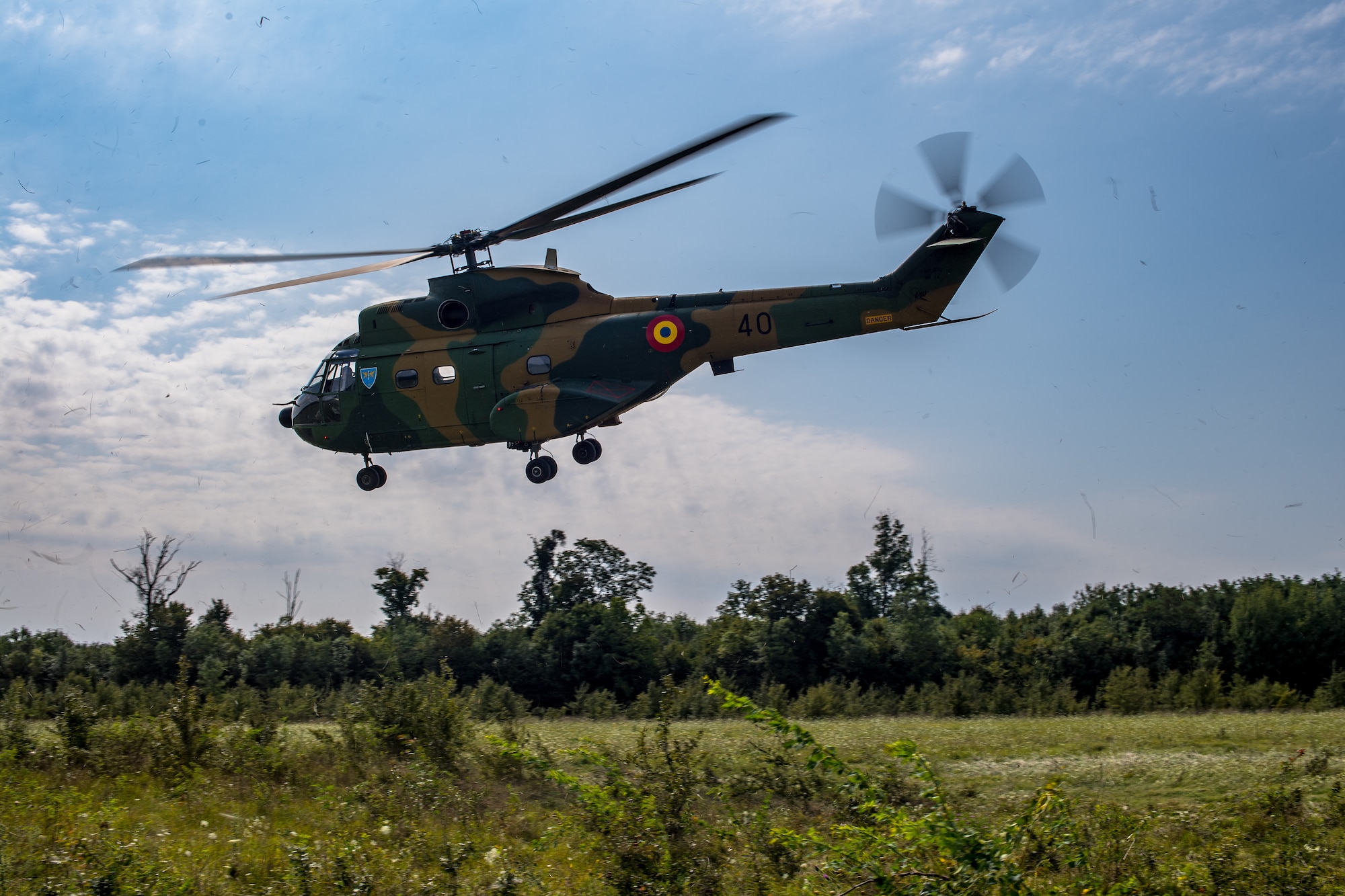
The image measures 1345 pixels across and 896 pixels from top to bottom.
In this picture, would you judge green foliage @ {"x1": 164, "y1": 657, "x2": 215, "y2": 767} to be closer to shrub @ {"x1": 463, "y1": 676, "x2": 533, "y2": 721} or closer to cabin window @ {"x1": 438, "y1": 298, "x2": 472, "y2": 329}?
shrub @ {"x1": 463, "y1": 676, "x2": 533, "y2": 721}

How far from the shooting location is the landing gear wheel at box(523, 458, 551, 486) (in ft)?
65.9

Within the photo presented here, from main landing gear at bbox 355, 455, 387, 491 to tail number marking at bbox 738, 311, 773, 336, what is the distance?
312 inches

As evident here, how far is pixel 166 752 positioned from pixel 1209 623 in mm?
37639

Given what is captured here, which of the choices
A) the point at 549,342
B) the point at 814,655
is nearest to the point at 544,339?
the point at 549,342

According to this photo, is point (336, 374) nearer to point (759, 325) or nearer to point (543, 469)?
point (543, 469)

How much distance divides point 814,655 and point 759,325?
2670 cm

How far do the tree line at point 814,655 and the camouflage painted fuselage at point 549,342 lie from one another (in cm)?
1181

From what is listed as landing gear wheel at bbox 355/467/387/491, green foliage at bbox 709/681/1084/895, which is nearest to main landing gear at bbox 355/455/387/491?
landing gear wheel at bbox 355/467/387/491

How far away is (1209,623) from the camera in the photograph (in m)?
40.9

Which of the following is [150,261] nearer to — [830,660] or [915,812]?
[915,812]

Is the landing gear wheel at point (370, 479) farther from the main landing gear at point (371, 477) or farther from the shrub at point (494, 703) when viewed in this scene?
the shrub at point (494, 703)

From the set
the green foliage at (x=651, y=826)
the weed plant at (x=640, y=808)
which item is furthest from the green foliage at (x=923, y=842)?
the green foliage at (x=651, y=826)

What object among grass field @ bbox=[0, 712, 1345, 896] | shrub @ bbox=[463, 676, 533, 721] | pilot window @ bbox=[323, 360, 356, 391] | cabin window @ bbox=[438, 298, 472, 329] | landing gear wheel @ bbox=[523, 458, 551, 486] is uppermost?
cabin window @ bbox=[438, 298, 472, 329]

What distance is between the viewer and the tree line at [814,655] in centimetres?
3381
